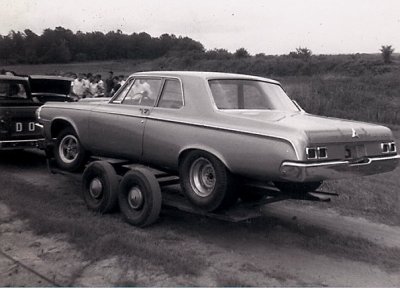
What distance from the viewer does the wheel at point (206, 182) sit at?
5.35 m

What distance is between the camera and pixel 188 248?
17.4 feet

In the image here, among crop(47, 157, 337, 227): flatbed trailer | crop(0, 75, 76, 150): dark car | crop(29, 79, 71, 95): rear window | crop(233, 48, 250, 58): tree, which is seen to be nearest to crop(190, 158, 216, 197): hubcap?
crop(47, 157, 337, 227): flatbed trailer

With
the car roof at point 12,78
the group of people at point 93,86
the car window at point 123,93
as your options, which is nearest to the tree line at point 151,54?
the group of people at point 93,86

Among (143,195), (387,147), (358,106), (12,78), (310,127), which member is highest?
(12,78)

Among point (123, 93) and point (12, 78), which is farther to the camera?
point (12, 78)

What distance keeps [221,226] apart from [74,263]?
6.62 ft

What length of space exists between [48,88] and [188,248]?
23.0ft

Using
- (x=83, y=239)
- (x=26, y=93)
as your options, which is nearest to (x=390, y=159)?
(x=83, y=239)

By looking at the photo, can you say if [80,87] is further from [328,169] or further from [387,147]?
Answer: [328,169]

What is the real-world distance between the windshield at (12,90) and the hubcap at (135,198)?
200 inches

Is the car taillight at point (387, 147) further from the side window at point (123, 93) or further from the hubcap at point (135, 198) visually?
the side window at point (123, 93)

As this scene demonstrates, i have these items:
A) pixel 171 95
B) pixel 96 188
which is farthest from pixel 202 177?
pixel 96 188

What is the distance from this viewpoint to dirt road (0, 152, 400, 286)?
454 centimetres

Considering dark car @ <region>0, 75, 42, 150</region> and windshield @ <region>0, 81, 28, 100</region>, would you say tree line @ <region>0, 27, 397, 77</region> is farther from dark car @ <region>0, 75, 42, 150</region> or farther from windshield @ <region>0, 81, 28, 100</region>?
dark car @ <region>0, 75, 42, 150</region>
